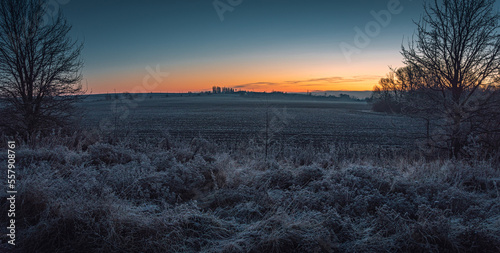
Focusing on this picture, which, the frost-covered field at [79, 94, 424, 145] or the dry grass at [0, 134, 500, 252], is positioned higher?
the dry grass at [0, 134, 500, 252]

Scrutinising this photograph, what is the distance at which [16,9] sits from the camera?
12.7 metres

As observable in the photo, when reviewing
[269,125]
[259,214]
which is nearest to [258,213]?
[259,214]

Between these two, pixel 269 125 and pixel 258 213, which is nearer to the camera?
pixel 258 213

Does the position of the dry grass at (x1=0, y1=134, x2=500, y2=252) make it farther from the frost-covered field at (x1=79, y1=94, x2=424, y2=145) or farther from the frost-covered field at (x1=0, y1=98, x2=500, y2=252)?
the frost-covered field at (x1=79, y1=94, x2=424, y2=145)

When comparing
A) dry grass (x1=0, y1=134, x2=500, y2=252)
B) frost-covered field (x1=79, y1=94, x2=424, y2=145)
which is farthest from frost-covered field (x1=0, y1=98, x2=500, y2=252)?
frost-covered field (x1=79, y1=94, x2=424, y2=145)

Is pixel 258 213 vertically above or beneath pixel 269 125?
above

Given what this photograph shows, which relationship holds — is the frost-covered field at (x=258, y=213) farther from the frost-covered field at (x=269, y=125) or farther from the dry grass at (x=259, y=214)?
the frost-covered field at (x=269, y=125)

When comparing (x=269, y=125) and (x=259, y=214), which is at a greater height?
(x=259, y=214)

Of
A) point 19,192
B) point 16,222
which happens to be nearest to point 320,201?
point 16,222

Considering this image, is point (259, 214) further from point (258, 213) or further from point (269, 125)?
point (269, 125)

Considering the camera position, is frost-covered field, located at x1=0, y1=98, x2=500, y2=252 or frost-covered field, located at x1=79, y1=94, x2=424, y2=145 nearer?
frost-covered field, located at x1=0, y1=98, x2=500, y2=252

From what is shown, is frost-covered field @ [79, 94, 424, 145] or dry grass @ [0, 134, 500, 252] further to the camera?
frost-covered field @ [79, 94, 424, 145]

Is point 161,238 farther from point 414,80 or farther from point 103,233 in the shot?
point 414,80

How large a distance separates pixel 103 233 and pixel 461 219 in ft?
16.3
